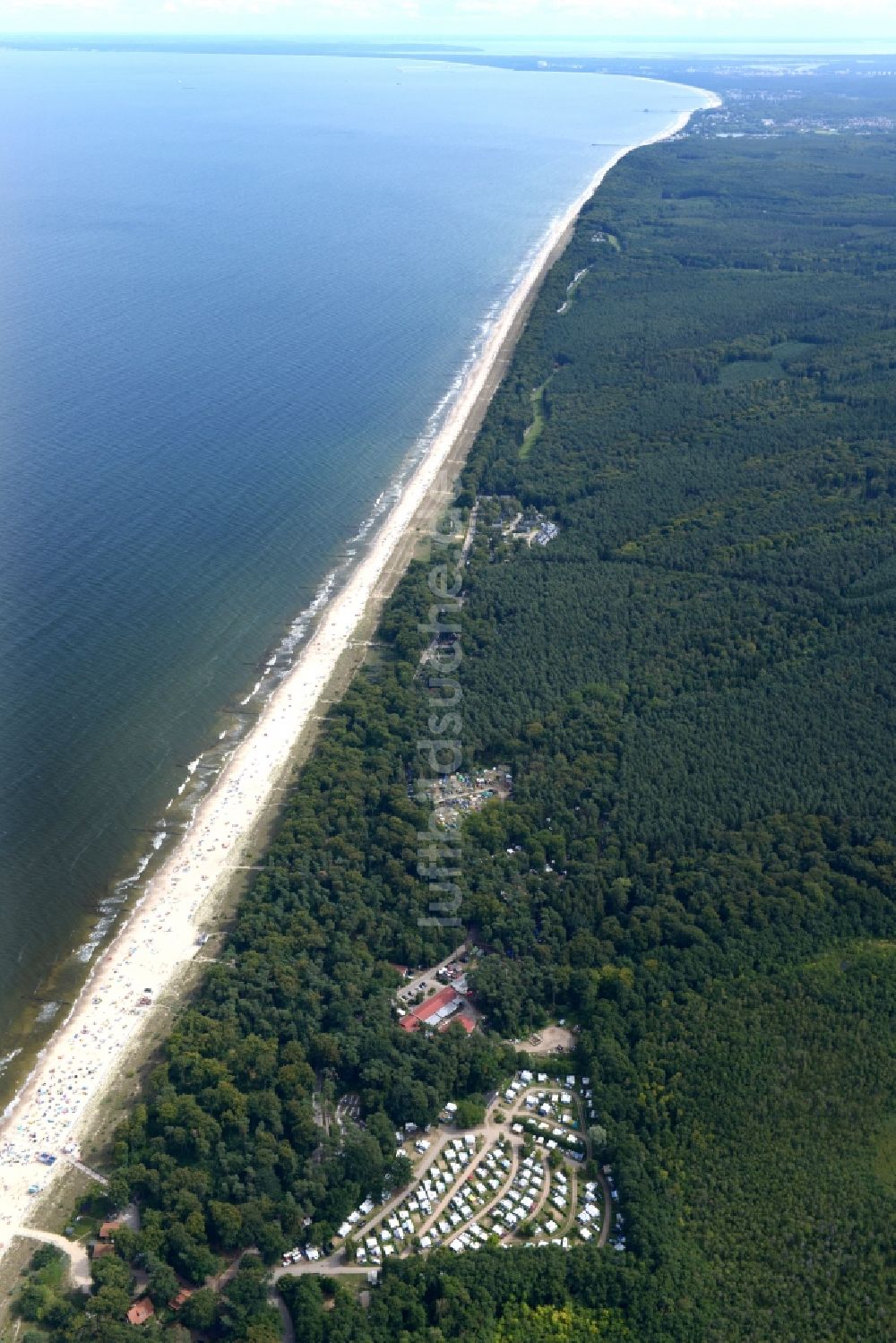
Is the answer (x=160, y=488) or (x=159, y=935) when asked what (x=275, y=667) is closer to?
(x=159, y=935)

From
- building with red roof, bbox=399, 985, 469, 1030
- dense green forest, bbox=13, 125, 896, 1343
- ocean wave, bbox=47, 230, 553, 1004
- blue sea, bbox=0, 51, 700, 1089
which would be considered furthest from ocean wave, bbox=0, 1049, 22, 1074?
building with red roof, bbox=399, 985, 469, 1030

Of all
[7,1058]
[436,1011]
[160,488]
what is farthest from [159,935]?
[160,488]

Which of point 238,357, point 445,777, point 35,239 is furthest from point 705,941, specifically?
point 35,239

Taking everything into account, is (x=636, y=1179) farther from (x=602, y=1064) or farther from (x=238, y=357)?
(x=238, y=357)

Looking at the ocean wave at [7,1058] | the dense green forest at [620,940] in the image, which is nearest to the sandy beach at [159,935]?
the ocean wave at [7,1058]

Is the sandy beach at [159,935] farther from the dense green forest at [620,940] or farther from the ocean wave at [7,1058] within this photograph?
the dense green forest at [620,940]
